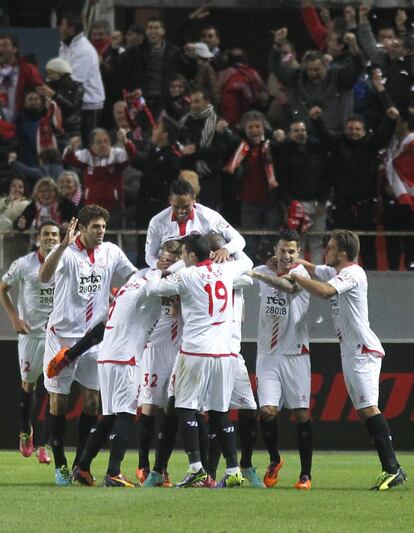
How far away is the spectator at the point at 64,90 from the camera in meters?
18.3

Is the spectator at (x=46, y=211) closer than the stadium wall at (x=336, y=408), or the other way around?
the stadium wall at (x=336, y=408)

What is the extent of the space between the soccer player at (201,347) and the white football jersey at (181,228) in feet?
3.57

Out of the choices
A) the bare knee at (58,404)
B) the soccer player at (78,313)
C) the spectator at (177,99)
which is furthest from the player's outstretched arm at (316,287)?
the spectator at (177,99)

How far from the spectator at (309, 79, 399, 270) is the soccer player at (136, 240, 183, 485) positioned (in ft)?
14.6

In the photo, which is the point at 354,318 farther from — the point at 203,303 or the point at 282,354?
the point at 203,303

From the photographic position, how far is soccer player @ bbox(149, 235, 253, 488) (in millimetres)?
11422

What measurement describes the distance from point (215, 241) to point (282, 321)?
0.99m

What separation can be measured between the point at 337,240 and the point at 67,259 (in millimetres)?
2318

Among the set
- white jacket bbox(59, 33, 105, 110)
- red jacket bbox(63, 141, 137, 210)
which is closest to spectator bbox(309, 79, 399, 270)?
red jacket bbox(63, 141, 137, 210)

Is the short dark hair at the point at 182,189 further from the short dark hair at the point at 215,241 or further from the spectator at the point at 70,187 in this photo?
the spectator at the point at 70,187

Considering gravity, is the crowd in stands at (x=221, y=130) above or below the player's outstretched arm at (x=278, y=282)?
above

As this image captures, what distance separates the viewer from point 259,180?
16734mm

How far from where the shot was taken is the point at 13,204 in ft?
55.3

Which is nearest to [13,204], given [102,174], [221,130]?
[102,174]
